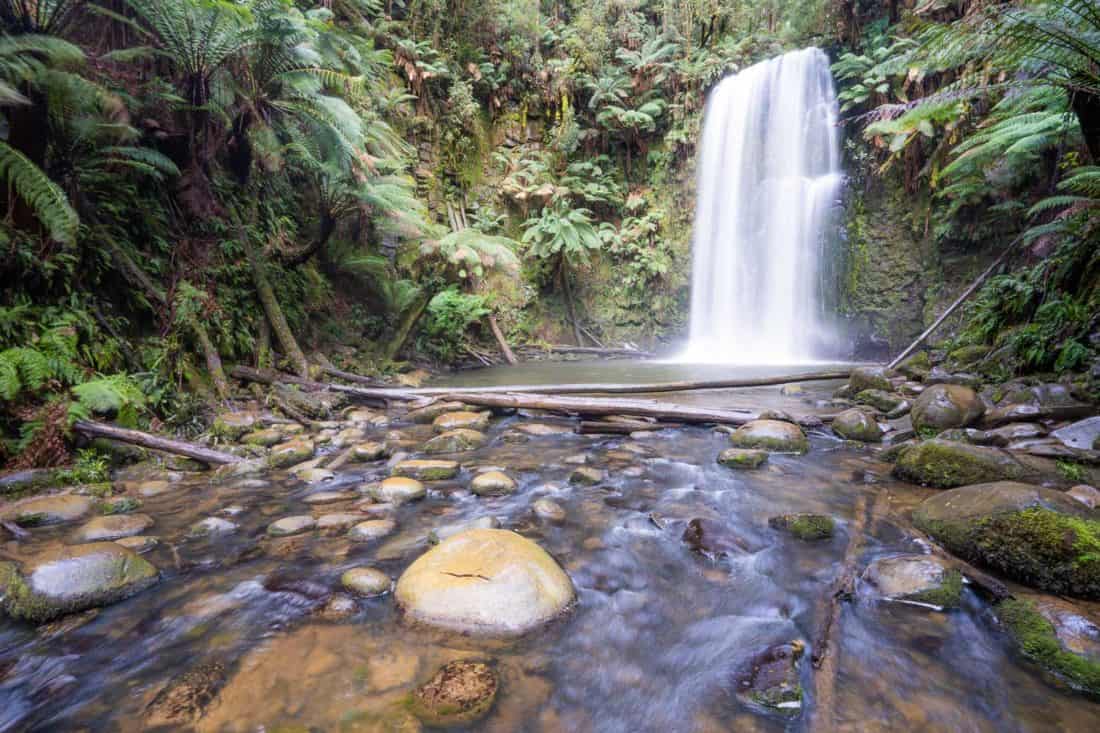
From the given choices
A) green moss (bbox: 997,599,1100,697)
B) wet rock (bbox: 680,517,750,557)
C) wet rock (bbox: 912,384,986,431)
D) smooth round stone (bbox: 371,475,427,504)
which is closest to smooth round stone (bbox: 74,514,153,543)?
smooth round stone (bbox: 371,475,427,504)

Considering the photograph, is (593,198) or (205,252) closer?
(205,252)

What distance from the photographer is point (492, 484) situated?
3.28 meters

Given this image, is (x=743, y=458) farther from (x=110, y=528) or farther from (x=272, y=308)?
(x=272, y=308)

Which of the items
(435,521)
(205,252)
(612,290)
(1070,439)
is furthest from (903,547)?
(612,290)

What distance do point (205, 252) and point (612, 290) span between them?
10.9m

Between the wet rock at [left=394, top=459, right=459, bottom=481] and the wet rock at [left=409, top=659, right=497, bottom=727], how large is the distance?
6.66ft

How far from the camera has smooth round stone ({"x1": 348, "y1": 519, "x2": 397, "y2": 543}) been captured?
8.45ft

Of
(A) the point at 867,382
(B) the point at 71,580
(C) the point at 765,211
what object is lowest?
(B) the point at 71,580

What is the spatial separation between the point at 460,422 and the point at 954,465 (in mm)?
4070

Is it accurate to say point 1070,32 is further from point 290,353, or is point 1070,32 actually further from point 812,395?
point 290,353

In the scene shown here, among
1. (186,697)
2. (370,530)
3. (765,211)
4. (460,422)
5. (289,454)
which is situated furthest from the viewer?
(765,211)

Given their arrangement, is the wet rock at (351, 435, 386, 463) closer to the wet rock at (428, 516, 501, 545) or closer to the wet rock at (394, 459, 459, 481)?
the wet rock at (394, 459, 459, 481)

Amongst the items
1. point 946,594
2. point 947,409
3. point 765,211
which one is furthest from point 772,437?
point 765,211

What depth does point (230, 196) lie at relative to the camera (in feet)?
19.4
